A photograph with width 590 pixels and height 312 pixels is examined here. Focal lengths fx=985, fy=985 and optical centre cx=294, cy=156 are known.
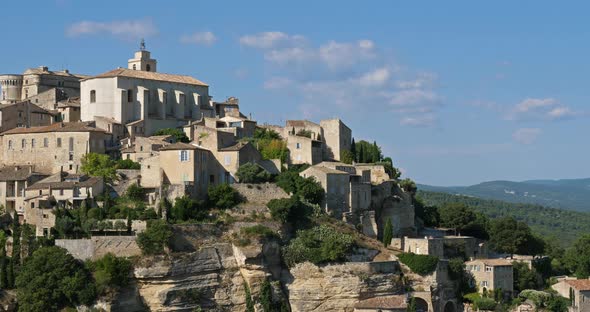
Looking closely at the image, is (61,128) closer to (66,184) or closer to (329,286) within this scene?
(66,184)

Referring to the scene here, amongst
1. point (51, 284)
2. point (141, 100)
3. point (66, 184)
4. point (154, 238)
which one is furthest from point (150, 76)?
point (51, 284)

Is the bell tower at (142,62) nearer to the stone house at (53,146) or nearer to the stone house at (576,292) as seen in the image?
the stone house at (53,146)

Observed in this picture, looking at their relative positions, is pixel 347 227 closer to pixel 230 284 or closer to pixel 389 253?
pixel 389 253

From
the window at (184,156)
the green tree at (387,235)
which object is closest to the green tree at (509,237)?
the green tree at (387,235)

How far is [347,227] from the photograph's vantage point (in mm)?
58156

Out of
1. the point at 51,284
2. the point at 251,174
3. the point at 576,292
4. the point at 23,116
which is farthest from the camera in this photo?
the point at 23,116

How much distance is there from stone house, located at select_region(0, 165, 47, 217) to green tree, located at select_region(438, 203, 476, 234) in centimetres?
2796

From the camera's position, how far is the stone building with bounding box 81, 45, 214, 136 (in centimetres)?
6688

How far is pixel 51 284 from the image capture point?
49219 millimetres

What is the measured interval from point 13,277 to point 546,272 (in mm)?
36896

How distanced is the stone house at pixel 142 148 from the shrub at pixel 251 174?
5856 millimetres

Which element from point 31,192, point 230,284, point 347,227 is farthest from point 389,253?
point 31,192

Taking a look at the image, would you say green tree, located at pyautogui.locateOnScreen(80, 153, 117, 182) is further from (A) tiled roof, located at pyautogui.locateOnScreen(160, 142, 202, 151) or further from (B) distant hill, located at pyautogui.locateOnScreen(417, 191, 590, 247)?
(B) distant hill, located at pyautogui.locateOnScreen(417, 191, 590, 247)

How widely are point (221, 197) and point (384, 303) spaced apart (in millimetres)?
10974
